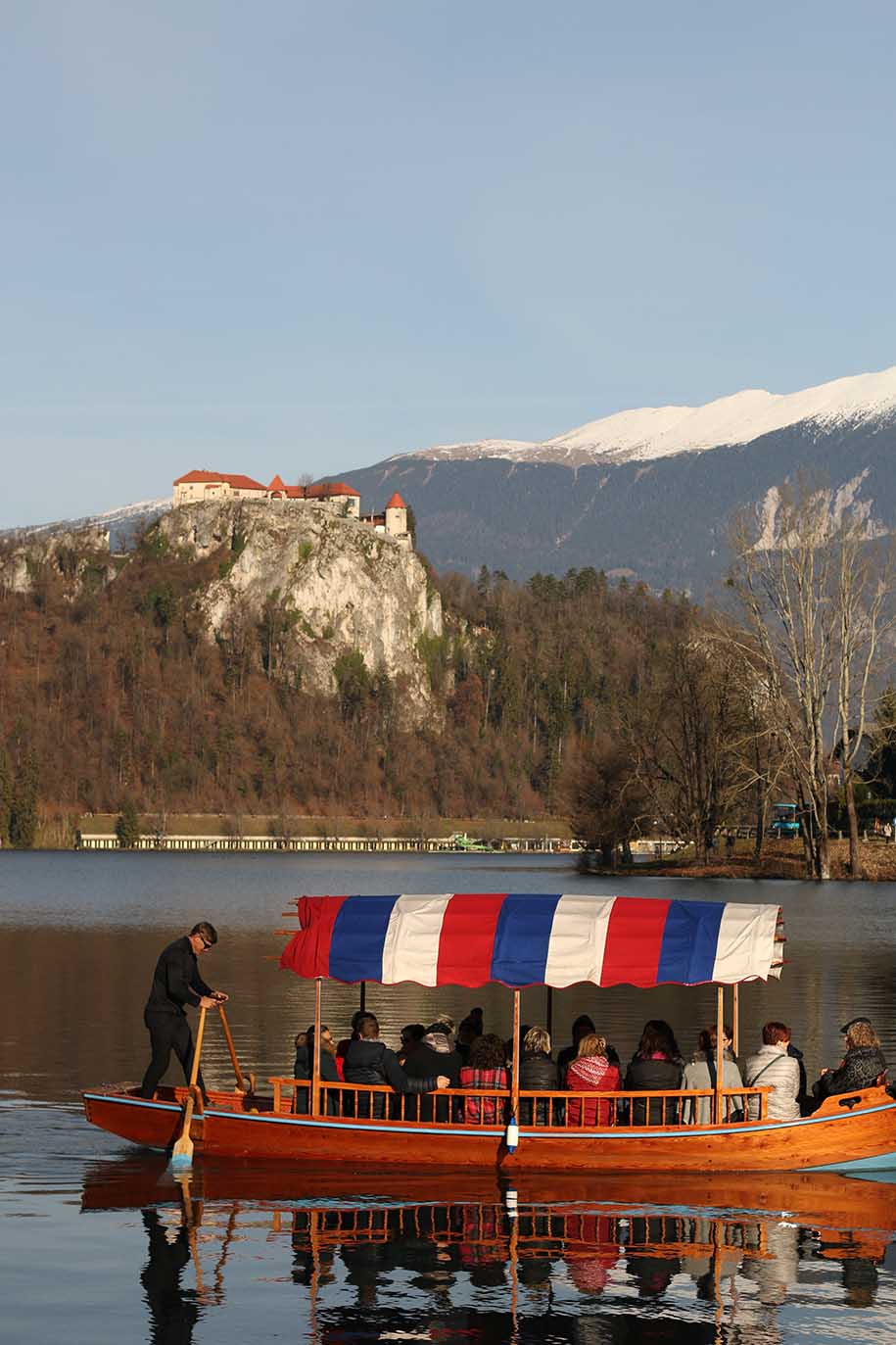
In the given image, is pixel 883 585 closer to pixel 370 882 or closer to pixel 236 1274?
pixel 370 882

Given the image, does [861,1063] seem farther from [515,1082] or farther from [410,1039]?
[410,1039]

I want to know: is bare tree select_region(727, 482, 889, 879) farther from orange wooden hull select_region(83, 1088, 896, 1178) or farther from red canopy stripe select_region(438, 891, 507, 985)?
orange wooden hull select_region(83, 1088, 896, 1178)

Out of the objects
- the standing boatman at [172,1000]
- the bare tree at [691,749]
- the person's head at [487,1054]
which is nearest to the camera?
the person's head at [487,1054]

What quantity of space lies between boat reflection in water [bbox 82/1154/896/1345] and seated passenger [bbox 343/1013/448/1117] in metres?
1.07

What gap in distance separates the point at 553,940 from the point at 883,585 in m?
82.2

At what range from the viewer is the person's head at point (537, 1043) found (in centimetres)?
2592

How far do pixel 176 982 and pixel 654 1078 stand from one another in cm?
690

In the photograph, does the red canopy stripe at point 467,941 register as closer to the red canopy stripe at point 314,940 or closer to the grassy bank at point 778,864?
the red canopy stripe at point 314,940

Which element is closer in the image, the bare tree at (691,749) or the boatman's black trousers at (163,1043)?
the boatman's black trousers at (163,1043)

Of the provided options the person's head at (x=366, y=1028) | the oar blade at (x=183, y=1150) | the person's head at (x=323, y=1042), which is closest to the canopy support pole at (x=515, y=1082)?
the person's head at (x=366, y=1028)

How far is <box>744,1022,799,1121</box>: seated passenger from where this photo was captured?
83.6ft

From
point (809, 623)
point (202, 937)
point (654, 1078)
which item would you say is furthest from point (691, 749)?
point (202, 937)

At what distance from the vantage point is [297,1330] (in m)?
17.4

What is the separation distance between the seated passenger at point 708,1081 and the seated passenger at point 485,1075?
2.56 meters
